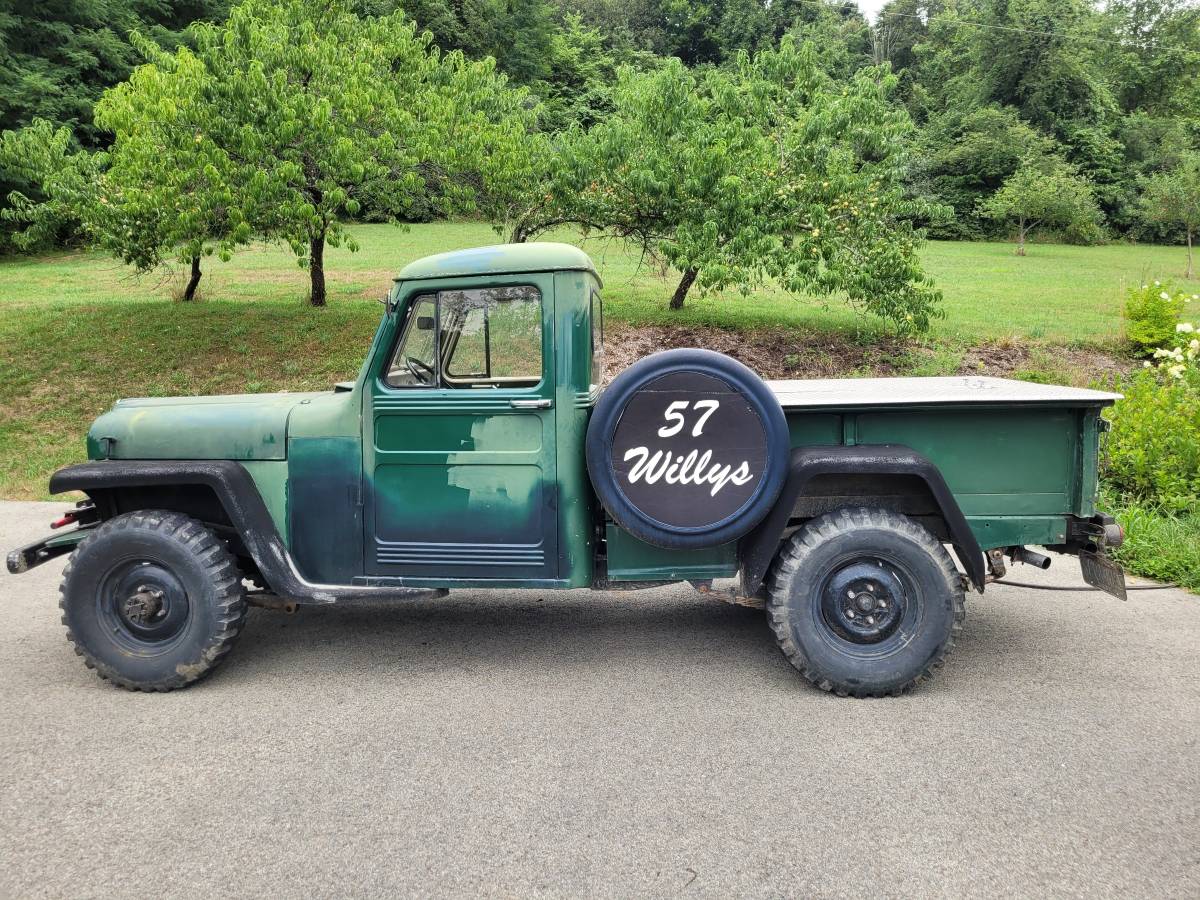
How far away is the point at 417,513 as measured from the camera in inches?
163

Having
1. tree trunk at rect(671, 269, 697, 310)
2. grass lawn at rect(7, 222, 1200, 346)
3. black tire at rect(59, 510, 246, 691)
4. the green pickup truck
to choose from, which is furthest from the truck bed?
tree trunk at rect(671, 269, 697, 310)

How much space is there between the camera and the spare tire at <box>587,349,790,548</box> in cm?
384

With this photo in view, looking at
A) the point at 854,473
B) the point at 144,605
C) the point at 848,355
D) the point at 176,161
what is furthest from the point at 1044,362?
the point at 144,605

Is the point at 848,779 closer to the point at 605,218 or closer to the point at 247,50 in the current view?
the point at 605,218

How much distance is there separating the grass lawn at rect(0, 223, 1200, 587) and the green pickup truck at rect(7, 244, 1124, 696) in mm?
2829

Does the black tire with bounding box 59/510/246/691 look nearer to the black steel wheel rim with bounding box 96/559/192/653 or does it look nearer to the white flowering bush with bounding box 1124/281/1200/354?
the black steel wheel rim with bounding box 96/559/192/653

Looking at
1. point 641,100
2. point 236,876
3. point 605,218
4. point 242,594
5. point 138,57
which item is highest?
point 138,57

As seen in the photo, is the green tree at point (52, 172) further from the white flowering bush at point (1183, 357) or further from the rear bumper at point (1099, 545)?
the white flowering bush at point (1183, 357)

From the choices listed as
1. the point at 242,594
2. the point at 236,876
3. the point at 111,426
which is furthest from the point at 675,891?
the point at 111,426

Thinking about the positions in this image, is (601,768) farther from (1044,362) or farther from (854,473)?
(1044,362)

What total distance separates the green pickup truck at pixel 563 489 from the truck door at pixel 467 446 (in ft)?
0.03

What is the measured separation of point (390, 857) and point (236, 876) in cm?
46

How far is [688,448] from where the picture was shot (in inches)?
153

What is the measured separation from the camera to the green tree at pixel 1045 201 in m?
35.5
